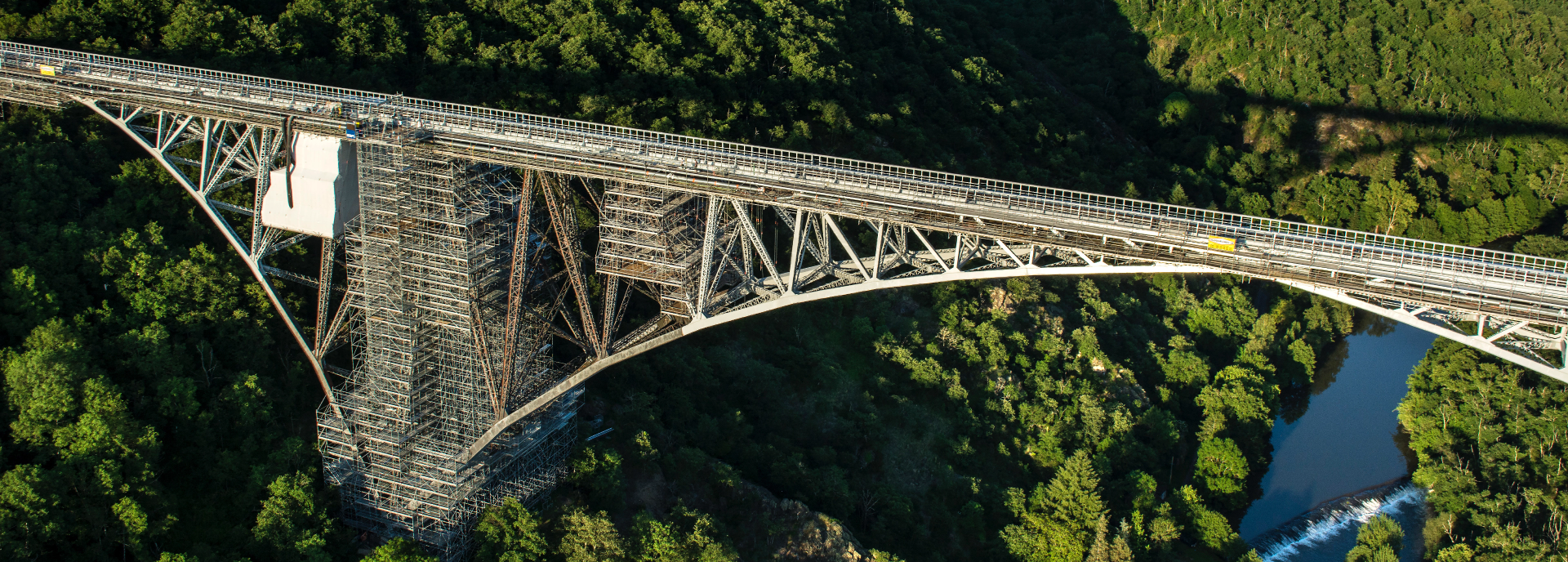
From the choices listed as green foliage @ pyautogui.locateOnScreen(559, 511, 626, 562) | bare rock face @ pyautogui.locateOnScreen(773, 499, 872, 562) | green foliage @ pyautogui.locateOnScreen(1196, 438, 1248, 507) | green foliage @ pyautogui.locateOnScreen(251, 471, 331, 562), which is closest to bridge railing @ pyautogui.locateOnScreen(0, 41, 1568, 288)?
green foliage @ pyautogui.locateOnScreen(559, 511, 626, 562)

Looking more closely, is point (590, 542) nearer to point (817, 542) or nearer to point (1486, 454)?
point (817, 542)

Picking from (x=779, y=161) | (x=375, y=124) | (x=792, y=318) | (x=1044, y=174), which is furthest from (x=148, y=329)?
(x=1044, y=174)

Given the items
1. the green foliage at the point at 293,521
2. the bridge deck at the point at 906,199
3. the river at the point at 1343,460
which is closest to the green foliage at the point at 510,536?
the green foliage at the point at 293,521

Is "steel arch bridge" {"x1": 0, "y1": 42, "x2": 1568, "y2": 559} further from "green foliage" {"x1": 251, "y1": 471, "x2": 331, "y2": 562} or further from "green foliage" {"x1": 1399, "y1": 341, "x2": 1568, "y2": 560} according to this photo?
"green foliage" {"x1": 1399, "y1": 341, "x2": 1568, "y2": 560}

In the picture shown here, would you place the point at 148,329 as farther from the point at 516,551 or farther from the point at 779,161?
the point at 779,161

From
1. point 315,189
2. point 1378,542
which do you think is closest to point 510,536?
point 315,189

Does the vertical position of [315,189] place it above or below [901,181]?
below
